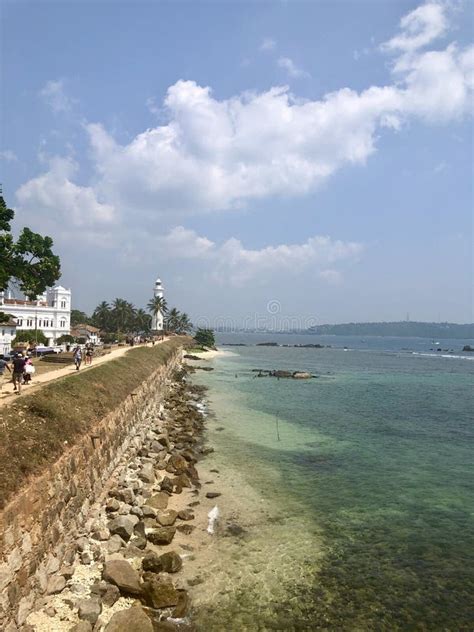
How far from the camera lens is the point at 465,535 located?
16.6m

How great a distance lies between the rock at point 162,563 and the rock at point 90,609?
2.21 m

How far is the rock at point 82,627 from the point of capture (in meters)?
10.5

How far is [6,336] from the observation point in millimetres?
55219

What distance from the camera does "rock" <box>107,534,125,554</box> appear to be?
14.4 metres

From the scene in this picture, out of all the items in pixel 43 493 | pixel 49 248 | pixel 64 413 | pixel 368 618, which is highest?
pixel 49 248

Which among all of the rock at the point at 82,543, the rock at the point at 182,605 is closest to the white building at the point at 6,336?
the rock at the point at 82,543

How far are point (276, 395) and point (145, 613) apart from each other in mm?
40031

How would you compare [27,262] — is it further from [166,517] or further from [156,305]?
[156,305]

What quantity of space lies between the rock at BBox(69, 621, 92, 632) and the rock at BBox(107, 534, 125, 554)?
138 inches

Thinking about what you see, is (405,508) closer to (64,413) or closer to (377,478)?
(377,478)

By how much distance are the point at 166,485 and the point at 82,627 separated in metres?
9.48

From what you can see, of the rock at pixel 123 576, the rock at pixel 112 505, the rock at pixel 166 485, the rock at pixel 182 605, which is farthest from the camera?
the rock at pixel 166 485

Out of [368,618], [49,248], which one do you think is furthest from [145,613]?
[49,248]

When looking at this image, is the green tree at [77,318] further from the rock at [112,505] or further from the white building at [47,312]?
the rock at [112,505]
